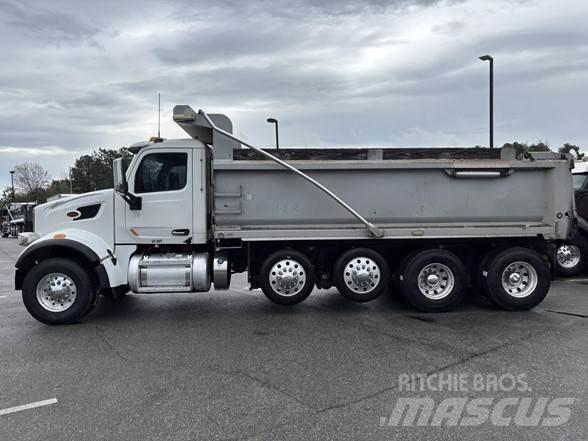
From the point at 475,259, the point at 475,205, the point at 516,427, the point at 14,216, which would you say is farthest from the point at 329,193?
the point at 14,216

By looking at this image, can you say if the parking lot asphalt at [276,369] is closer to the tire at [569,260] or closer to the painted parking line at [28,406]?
the painted parking line at [28,406]

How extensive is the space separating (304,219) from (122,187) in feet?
9.07

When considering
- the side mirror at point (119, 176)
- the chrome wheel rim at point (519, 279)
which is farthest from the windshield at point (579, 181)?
the side mirror at point (119, 176)

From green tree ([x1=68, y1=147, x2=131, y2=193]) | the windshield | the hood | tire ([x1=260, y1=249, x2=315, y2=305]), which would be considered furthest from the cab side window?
green tree ([x1=68, y1=147, x2=131, y2=193])

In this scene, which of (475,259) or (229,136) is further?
(475,259)

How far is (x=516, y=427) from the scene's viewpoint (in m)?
3.68

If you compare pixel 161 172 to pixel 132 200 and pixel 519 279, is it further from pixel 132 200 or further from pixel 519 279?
pixel 519 279

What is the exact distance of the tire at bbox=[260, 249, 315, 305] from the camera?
7.26 m

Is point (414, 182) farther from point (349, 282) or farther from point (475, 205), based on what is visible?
point (349, 282)

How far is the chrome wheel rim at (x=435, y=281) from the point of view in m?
7.50

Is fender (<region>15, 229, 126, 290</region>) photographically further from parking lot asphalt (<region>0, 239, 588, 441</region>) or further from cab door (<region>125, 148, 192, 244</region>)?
parking lot asphalt (<region>0, 239, 588, 441</region>)

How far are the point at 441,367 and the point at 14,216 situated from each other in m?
44.1

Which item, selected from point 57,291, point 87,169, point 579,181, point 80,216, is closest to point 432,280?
point 80,216

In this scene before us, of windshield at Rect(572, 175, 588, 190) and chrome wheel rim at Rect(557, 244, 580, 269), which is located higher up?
windshield at Rect(572, 175, 588, 190)
